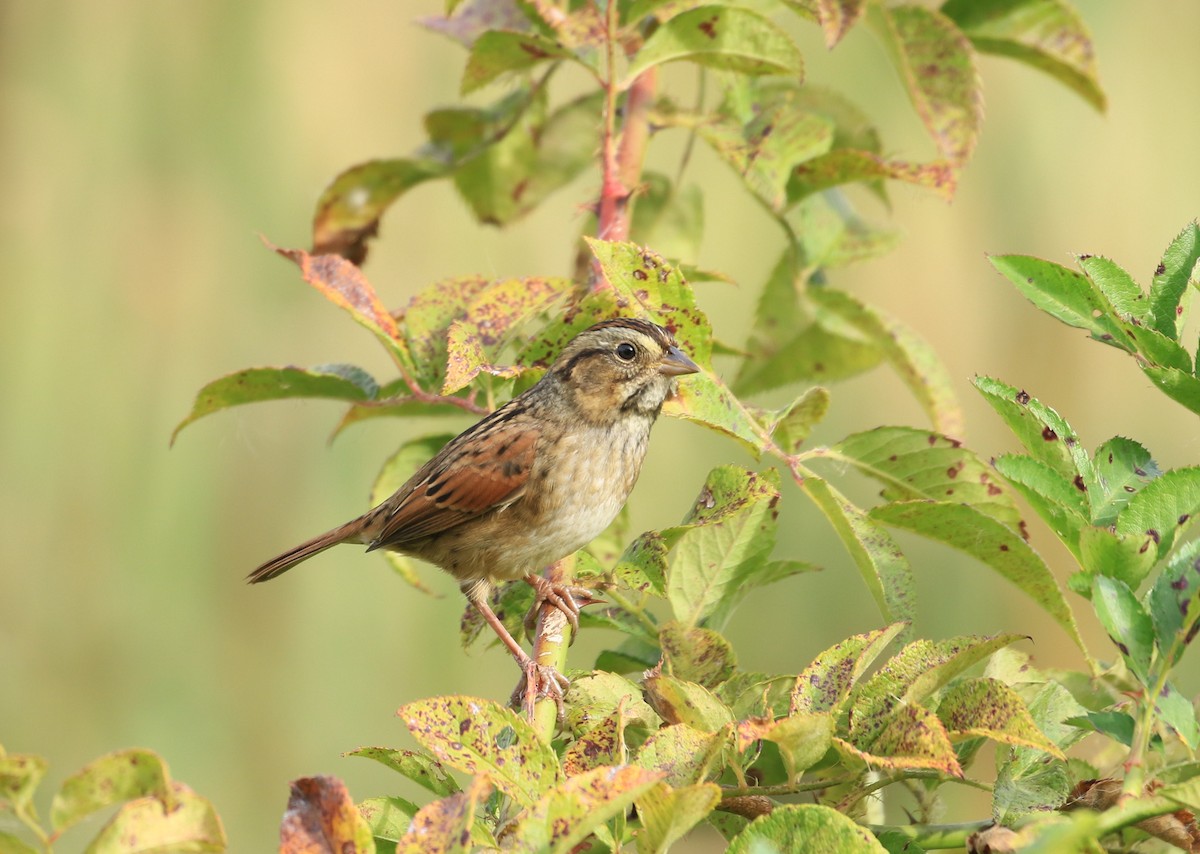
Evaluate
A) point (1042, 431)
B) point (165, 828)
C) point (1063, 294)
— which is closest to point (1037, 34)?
point (1063, 294)

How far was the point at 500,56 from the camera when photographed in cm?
173

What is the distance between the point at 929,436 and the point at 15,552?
2.92 m

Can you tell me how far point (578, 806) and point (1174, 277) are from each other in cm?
66

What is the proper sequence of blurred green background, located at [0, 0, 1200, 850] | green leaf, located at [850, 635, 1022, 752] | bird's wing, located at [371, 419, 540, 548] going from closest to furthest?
green leaf, located at [850, 635, 1022, 752] < bird's wing, located at [371, 419, 540, 548] < blurred green background, located at [0, 0, 1200, 850]

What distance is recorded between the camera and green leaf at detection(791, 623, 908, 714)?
1090 mm

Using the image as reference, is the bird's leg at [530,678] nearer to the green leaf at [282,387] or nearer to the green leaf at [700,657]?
the green leaf at [700,657]

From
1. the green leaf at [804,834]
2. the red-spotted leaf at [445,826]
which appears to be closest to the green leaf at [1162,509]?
the green leaf at [804,834]

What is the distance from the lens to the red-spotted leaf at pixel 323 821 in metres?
0.90

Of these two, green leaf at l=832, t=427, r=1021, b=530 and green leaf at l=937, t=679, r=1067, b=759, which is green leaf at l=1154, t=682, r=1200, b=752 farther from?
green leaf at l=832, t=427, r=1021, b=530

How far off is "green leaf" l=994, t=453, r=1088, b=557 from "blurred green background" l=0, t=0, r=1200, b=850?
7.18ft

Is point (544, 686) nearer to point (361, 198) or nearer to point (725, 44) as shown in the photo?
point (725, 44)

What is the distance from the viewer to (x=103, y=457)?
3578mm

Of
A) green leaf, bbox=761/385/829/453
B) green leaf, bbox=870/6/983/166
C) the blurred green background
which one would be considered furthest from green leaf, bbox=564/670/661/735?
the blurred green background

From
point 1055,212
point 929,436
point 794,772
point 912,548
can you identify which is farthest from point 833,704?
point 1055,212
